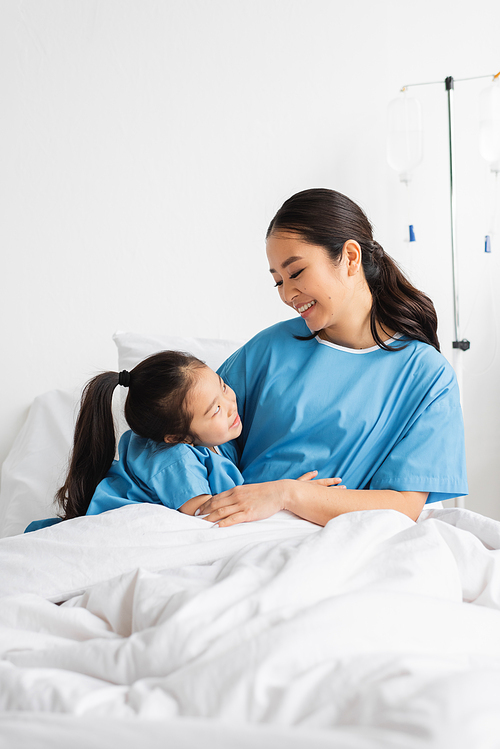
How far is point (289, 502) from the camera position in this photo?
1202mm

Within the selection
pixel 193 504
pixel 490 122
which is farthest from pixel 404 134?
pixel 193 504

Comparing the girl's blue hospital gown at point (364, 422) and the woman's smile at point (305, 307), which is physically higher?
the woman's smile at point (305, 307)

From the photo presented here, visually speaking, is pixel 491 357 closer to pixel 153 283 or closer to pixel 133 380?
pixel 153 283

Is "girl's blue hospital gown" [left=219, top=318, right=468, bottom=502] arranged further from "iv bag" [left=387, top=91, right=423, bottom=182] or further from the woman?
"iv bag" [left=387, top=91, right=423, bottom=182]

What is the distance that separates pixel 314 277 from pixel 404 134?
98 centimetres

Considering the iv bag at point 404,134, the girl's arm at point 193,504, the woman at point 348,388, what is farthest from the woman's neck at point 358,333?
the iv bag at point 404,134

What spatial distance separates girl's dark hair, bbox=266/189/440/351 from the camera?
1.35 meters

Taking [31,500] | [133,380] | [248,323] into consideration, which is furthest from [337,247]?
[31,500]

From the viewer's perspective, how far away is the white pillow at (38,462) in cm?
162

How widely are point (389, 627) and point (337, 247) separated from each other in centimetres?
92

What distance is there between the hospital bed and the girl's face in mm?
269

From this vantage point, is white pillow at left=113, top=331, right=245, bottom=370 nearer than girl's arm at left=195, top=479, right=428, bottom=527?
No

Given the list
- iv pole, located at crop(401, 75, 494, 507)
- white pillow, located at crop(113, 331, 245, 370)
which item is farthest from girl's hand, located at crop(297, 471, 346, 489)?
iv pole, located at crop(401, 75, 494, 507)

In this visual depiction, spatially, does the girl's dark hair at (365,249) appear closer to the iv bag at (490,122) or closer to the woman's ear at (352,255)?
the woman's ear at (352,255)
